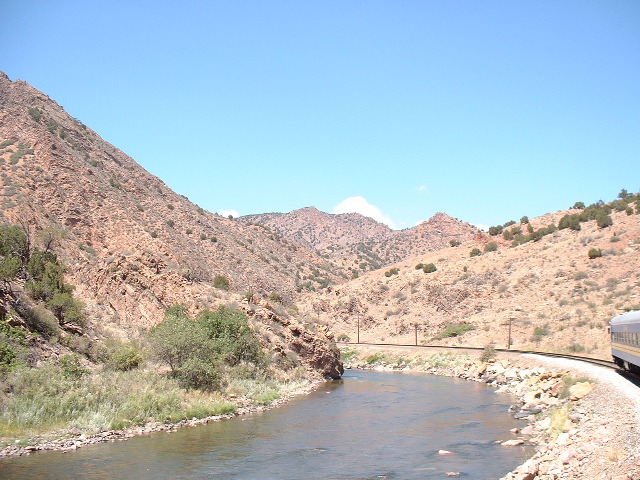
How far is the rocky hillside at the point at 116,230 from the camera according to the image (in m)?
38.1

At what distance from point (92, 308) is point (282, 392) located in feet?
41.9

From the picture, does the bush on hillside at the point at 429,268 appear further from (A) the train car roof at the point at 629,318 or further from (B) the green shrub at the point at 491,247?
(A) the train car roof at the point at 629,318

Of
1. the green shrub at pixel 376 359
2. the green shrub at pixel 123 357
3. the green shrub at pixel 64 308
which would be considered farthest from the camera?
the green shrub at pixel 376 359

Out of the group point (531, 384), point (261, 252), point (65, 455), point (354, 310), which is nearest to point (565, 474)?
point (65, 455)

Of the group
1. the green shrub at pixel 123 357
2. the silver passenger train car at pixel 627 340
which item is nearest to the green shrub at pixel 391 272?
the silver passenger train car at pixel 627 340

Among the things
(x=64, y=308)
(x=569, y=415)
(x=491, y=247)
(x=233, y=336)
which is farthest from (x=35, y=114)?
(x=569, y=415)

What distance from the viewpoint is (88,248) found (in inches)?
1909

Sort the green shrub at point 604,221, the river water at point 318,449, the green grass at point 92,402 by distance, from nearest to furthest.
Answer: the river water at point 318,449 < the green grass at point 92,402 < the green shrub at point 604,221

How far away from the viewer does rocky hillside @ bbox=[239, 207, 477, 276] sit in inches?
5192

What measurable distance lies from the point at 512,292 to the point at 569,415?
45.9m

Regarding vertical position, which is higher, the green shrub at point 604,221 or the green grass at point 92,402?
the green shrub at point 604,221

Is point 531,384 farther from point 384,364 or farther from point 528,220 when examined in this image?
point 528,220

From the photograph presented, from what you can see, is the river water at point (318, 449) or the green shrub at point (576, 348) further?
the green shrub at point (576, 348)

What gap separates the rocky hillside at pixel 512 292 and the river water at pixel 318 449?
77.9 ft
